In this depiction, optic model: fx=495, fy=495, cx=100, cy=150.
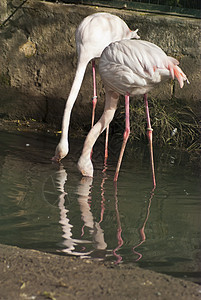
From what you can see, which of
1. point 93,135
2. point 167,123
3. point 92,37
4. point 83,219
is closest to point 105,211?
point 83,219

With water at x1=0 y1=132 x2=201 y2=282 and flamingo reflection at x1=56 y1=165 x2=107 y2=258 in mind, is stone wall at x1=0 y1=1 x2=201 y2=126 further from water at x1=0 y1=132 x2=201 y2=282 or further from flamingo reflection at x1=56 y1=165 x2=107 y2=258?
flamingo reflection at x1=56 y1=165 x2=107 y2=258

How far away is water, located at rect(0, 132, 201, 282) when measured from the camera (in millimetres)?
2607

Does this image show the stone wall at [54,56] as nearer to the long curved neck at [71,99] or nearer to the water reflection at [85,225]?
the long curved neck at [71,99]

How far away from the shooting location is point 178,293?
81.0 inches

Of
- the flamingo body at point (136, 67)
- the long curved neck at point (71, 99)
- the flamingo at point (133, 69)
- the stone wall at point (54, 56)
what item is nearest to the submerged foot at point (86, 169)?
the flamingo at point (133, 69)

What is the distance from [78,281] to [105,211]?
1.21m

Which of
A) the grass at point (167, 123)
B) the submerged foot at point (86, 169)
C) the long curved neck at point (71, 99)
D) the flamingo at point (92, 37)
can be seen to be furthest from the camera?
the grass at point (167, 123)

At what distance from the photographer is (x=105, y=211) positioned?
332cm

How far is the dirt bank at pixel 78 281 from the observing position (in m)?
2.02

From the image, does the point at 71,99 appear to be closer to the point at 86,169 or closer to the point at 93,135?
Answer: the point at 93,135

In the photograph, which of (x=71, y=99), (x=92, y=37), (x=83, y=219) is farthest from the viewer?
(x=92, y=37)

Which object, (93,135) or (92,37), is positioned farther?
(92,37)

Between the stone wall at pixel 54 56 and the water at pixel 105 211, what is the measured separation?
5.06 ft

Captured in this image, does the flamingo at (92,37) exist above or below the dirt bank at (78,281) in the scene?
above
